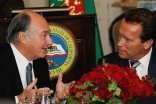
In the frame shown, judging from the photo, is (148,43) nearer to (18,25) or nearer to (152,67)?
(152,67)

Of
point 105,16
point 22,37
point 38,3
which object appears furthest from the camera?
point 105,16

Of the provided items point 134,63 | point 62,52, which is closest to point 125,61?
point 134,63

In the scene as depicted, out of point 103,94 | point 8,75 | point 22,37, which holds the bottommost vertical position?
point 8,75

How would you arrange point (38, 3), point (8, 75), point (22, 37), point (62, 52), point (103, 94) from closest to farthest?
point (103, 94)
point (8, 75)
point (22, 37)
point (62, 52)
point (38, 3)

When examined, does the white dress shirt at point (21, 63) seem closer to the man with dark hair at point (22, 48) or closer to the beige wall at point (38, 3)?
the man with dark hair at point (22, 48)

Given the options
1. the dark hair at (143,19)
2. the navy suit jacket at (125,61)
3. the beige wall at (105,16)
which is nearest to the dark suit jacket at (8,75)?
the navy suit jacket at (125,61)

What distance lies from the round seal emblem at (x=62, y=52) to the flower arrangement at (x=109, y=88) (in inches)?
67.3

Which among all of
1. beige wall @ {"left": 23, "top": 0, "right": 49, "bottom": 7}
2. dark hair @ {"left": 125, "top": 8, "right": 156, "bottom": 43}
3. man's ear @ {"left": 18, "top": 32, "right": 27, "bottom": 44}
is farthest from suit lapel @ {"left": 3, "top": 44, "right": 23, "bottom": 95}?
beige wall @ {"left": 23, "top": 0, "right": 49, "bottom": 7}

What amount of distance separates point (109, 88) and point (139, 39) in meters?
1.31

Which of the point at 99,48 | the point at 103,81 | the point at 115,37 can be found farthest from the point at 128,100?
the point at 115,37

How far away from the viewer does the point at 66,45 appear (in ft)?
14.6

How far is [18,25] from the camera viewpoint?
367 centimetres

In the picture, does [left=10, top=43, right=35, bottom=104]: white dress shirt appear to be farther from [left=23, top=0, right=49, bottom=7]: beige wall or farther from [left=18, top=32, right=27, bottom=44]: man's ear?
[left=23, top=0, right=49, bottom=7]: beige wall

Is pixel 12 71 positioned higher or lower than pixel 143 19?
lower
